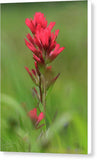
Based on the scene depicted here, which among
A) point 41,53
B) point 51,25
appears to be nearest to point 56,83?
point 41,53

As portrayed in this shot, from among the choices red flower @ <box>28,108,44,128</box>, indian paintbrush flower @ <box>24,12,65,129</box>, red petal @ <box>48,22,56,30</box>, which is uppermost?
red petal @ <box>48,22,56,30</box>

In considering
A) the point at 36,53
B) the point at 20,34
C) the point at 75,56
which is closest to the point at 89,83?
the point at 75,56

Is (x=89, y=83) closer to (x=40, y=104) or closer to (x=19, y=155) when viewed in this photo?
(x=40, y=104)

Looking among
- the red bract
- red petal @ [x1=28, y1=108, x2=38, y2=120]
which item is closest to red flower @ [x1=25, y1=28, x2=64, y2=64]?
the red bract

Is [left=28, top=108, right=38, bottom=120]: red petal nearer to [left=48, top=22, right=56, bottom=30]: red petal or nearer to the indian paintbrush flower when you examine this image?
the indian paintbrush flower

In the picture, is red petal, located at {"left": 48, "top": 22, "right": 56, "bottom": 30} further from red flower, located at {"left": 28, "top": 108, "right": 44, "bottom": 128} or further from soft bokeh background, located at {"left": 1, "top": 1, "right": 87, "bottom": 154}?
red flower, located at {"left": 28, "top": 108, "right": 44, "bottom": 128}

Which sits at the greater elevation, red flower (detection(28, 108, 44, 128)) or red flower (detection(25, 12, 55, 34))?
red flower (detection(25, 12, 55, 34))
